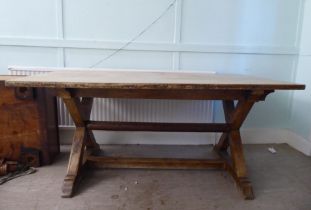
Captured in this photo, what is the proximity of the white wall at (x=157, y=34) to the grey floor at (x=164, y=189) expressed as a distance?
0.87 meters

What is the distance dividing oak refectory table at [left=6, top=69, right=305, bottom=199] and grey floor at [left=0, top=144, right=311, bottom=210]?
8 cm

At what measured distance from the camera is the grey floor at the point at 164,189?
1.48 meters

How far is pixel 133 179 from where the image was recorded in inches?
70.1

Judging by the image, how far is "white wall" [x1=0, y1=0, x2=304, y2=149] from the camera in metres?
2.25

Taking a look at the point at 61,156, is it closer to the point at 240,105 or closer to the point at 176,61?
the point at 176,61

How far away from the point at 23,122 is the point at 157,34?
1397mm

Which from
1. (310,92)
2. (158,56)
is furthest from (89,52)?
(310,92)

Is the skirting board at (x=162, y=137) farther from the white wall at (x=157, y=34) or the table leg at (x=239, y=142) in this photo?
the table leg at (x=239, y=142)

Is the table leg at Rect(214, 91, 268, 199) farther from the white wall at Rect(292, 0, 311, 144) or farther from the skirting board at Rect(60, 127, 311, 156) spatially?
the white wall at Rect(292, 0, 311, 144)

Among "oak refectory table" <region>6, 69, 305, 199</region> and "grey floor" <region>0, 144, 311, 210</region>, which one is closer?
"oak refectory table" <region>6, 69, 305, 199</region>

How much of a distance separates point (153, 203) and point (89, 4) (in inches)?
71.3

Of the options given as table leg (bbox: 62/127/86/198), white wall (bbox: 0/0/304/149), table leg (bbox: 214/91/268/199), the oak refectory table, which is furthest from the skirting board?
table leg (bbox: 62/127/86/198)

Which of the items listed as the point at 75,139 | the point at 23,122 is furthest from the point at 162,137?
the point at 23,122

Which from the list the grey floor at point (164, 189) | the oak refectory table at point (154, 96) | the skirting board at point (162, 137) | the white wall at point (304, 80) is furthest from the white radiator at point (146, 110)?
the white wall at point (304, 80)
